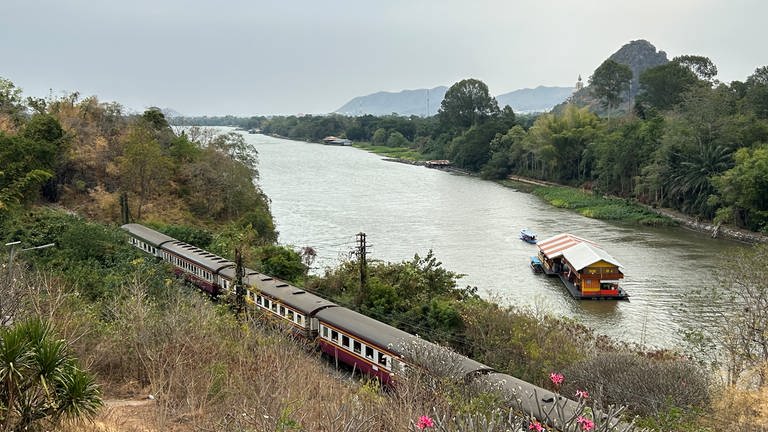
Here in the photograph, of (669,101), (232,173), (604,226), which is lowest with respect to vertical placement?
A: (604,226)

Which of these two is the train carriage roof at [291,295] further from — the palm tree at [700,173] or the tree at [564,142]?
the tree at [564,142]

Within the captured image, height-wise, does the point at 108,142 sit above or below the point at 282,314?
above

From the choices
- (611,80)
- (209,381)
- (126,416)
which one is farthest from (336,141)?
(126,416)

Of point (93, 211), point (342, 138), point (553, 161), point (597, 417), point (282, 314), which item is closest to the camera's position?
point (597, 417)

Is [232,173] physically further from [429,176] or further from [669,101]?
[669,101]

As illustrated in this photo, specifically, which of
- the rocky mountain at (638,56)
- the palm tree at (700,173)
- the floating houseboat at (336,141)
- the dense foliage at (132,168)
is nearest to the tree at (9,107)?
the dense foliage at (132,168)

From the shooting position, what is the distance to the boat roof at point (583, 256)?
78.1ft

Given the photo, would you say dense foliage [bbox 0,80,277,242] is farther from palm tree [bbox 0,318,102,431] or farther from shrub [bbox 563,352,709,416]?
palm tree [bbox 0,318,102,431]

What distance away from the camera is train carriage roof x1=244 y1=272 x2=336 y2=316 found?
15891 millimetres

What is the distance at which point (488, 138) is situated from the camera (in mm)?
72312

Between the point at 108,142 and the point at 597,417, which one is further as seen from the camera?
the point at 108,142

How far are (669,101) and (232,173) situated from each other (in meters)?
46.5

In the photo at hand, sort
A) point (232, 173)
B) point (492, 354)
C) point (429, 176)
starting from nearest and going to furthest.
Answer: point (492, 354), point (232, 173), point (429, 176)

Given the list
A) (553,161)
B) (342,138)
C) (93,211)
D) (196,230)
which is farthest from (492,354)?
(342,138)
